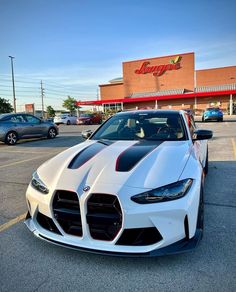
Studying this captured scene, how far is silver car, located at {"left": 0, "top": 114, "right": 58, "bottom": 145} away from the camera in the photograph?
12773 mm

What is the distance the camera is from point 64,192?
8.74 ft

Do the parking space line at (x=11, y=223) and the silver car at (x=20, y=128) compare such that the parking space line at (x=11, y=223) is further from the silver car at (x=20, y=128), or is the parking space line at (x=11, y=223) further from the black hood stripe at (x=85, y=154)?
the silver car at (x=20, y=128)

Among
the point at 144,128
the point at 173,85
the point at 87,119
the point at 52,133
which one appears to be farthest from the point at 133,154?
the point at 173,85

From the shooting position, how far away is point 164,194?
2529mm

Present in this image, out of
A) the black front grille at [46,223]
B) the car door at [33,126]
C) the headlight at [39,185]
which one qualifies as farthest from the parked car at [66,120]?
the black front grille at [46,223]

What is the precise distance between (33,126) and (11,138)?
58.1 inches

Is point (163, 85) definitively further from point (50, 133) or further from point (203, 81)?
point (50, 133)

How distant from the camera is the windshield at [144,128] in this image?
13.8 feet

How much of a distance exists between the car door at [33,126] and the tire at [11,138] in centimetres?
82

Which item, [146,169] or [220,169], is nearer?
[146,169]

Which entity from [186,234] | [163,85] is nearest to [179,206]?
[186,234]

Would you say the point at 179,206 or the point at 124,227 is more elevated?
the point at 179,206

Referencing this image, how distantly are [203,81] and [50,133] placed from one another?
41.6m

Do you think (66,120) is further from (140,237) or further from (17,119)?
(140,237)
